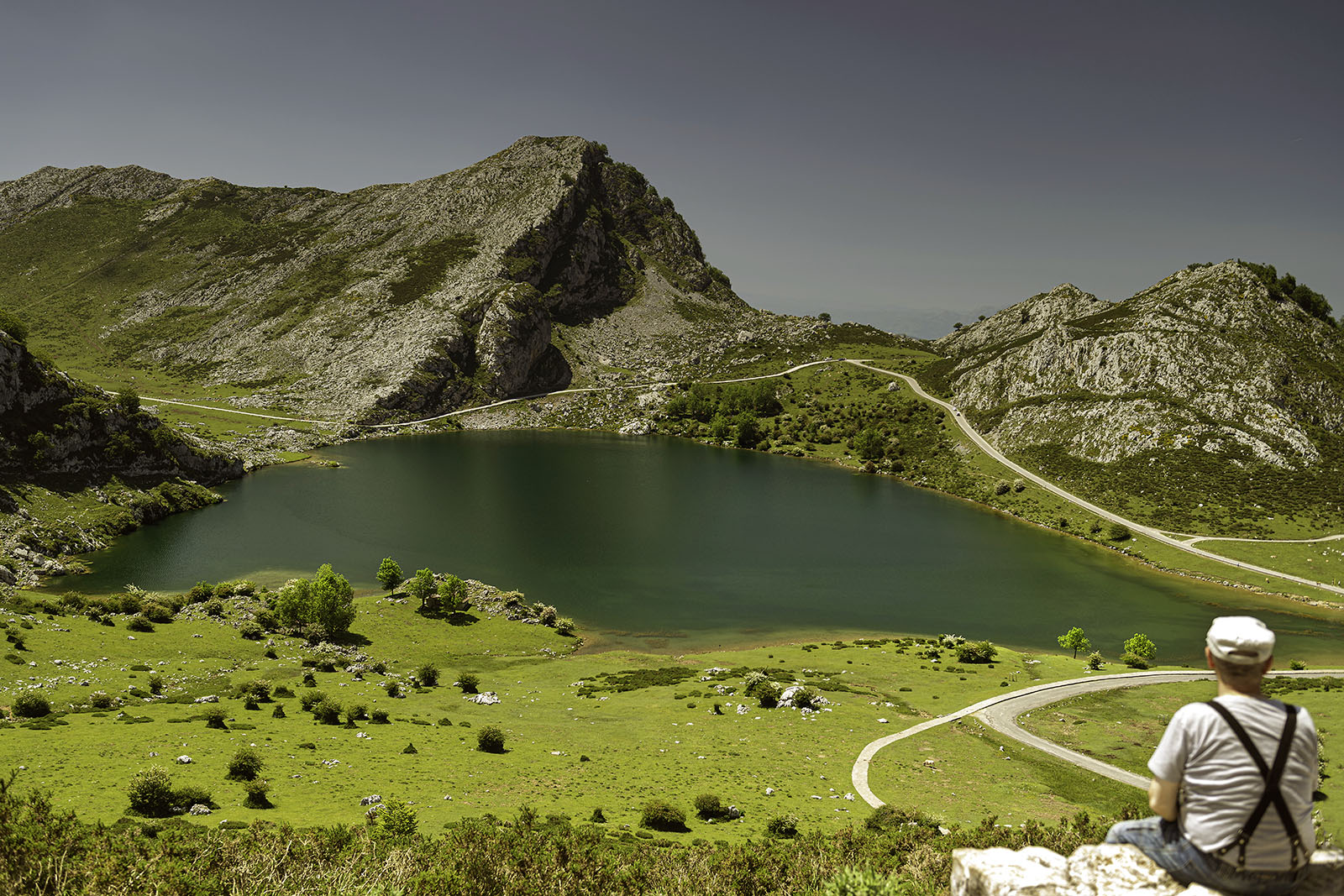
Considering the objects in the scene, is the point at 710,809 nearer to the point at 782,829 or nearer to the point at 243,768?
the point at 782,829

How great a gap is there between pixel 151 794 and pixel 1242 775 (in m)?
41.4

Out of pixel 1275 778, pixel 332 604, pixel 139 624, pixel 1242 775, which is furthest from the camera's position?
pixel 332 604

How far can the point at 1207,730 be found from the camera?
7.86m

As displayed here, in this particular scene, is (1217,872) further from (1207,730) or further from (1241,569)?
(1241,569)

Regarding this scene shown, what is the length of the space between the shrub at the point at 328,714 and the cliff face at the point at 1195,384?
554 ft

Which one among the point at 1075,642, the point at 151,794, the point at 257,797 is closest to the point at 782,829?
the point at 257,797

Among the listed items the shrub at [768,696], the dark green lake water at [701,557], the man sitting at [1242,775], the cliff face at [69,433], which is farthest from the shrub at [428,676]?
the cliff face at [69,433]

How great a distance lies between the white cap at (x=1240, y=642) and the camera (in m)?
7.58

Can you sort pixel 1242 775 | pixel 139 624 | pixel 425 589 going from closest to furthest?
pixel 1242 775 → pixel 139 624 → pixel 425 589

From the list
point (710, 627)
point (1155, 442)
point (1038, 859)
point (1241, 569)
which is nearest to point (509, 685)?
point (710, 627)

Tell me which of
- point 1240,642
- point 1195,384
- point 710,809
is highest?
point 1195,384

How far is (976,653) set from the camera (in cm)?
7456

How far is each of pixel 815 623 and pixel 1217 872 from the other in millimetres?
85393

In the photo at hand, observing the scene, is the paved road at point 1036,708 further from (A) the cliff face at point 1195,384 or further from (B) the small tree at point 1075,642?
(A) the cliff face at point 1195,384
